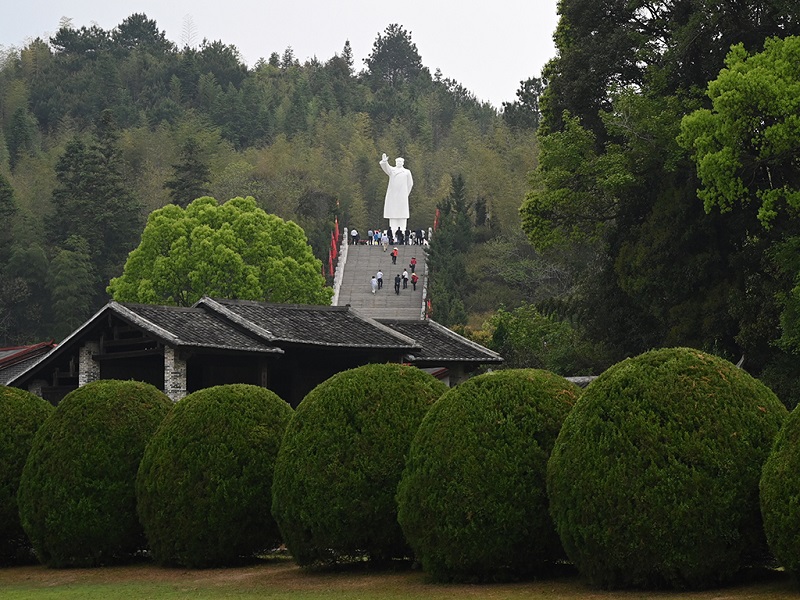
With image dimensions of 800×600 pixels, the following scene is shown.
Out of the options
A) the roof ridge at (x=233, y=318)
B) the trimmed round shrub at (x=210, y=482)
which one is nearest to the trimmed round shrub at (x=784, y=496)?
the trimmed round shrub at (x=210, y=482)

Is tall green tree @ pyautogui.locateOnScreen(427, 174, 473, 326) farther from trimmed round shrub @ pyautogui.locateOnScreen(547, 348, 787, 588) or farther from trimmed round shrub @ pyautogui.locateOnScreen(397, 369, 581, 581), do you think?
trimmed round shrub @ pyautogui.locateOnScreen(547, 348, 787, 588)

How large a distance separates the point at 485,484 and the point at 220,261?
43867mm

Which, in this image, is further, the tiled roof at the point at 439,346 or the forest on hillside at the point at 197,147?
the forest on hillside at the point at 197,147

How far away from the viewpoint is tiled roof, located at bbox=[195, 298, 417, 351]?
1139 inches

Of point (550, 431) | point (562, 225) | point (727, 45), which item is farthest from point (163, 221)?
point (550, 431)

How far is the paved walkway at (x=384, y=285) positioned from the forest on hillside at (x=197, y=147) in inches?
143

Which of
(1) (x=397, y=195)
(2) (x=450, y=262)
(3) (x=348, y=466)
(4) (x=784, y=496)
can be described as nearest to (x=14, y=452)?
(3) (x=348, y=466)

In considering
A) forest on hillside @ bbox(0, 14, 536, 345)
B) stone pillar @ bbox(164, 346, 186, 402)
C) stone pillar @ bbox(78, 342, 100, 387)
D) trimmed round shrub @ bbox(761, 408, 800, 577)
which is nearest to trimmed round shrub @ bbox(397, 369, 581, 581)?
trimmed round shrub @ bbox(761, 408, 800, 577)

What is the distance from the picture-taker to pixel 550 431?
14.3 metres

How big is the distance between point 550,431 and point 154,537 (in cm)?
544

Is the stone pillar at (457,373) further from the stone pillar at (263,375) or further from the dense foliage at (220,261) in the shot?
the dense foliage at (220,261)

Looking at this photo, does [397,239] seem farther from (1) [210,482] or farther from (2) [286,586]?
(2) [286,586]

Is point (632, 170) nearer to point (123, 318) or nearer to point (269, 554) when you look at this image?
point (123, 318)

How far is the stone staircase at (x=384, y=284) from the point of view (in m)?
68.6
